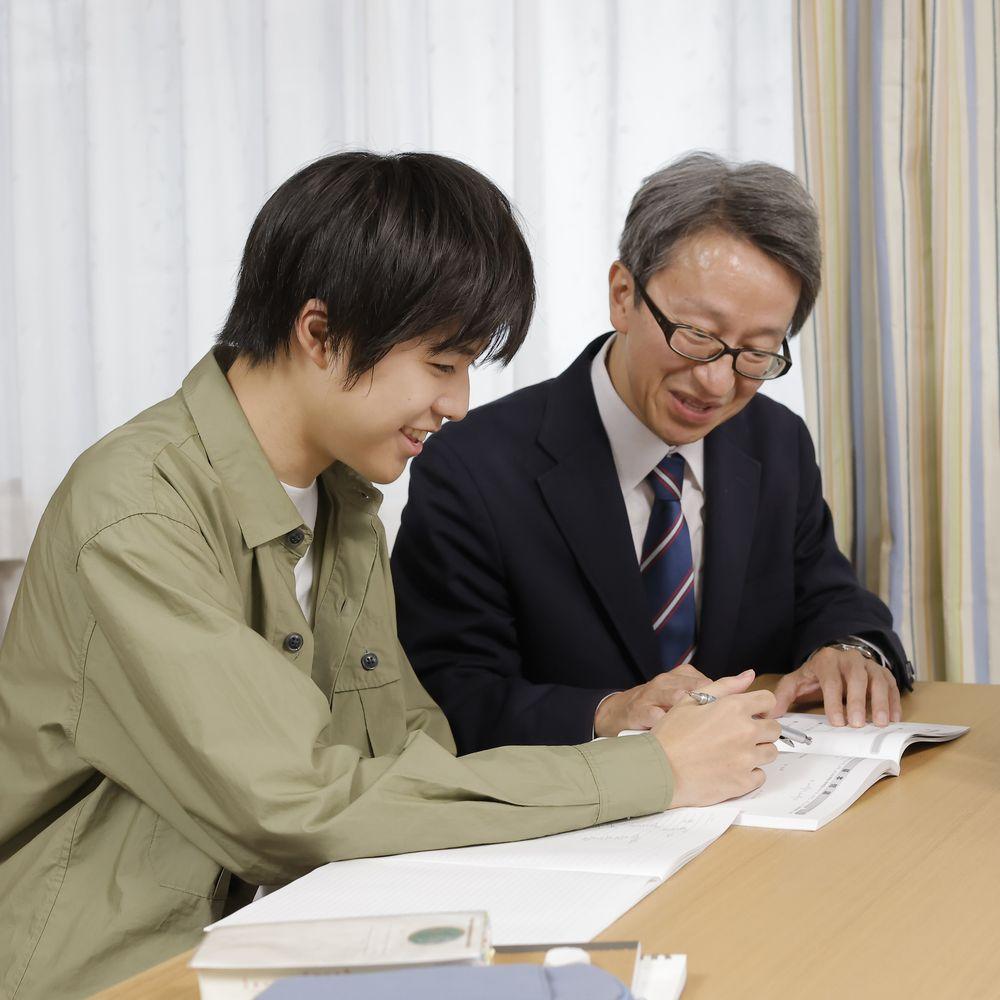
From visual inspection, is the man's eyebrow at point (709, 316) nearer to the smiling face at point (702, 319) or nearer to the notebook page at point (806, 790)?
the smiling face at point (702, 319)

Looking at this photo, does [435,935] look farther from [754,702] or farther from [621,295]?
[621,295]

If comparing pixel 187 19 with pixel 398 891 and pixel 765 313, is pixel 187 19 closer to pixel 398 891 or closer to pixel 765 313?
pixel 765 313

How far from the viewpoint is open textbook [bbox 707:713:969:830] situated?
107cm

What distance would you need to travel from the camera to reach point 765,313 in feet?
5.31

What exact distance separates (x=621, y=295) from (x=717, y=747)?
0.82 metres

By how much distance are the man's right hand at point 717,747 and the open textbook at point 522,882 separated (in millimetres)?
48

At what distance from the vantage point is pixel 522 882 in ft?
2.98

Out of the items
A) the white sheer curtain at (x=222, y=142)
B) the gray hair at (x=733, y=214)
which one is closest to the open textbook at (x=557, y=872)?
the gray hair at (x=733, y=214)

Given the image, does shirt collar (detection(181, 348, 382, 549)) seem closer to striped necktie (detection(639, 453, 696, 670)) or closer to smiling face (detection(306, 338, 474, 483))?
smiling face (detection(306, 338, 474, 483))

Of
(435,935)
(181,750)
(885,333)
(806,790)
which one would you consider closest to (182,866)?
(181,750)

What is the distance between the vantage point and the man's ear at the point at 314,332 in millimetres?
1191

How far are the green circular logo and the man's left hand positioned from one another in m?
0.75

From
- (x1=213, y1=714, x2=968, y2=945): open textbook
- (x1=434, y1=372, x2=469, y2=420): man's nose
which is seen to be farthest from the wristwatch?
(x1=434, y1=372, x2=469, y2=420): man's nose

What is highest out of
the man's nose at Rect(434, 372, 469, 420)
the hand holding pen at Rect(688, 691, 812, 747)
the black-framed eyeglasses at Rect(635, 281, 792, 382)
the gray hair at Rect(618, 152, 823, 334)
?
the gray hair at Rect(618, 152, 823, 334)
